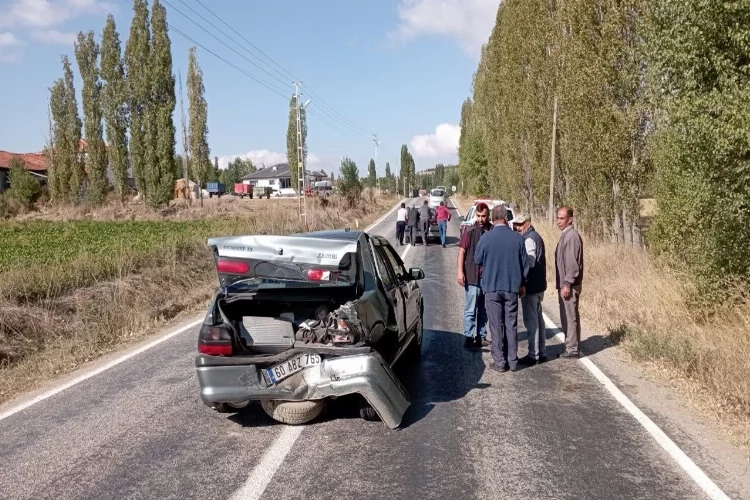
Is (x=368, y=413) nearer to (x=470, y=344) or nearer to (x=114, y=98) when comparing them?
(x=470, y=344)

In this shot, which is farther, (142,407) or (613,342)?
(613,342)

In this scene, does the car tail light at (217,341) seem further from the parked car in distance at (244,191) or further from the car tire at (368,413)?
the parked car in distance at (244,191)

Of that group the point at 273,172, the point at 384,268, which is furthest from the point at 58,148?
the point at 273,172

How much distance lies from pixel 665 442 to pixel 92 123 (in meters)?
57.7

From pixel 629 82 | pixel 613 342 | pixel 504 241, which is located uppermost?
pixel 629 82

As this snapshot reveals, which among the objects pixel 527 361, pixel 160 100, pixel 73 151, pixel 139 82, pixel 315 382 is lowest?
pixel 527 361

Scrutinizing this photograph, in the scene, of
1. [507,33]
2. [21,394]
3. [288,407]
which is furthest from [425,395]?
[507,33]

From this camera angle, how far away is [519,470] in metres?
4.75

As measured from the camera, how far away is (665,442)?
17.5 feet

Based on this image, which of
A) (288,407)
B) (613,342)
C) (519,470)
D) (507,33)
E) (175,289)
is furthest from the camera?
(507,33)

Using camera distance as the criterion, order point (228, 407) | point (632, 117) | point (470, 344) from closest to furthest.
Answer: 1. point (228, 407)
2. point (470, 344)
3. point (632, 117)

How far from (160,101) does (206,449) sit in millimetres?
47918

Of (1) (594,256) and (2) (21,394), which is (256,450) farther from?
(1) (594,256)

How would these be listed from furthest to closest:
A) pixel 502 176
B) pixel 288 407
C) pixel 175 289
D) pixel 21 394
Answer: pixel 502 176 → pixel 175 289 → pixel 21 394 → pixel 288 407
